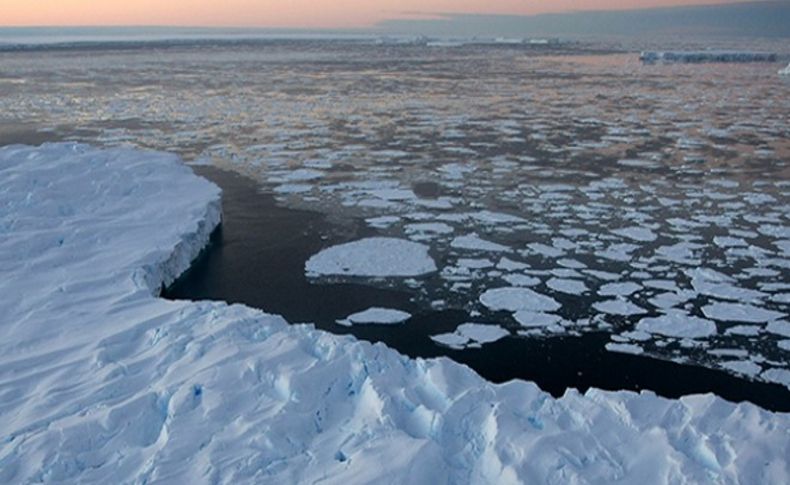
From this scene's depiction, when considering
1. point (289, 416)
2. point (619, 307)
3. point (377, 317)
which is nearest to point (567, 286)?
point (619, 307)

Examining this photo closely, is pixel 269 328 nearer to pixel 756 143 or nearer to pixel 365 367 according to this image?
pixel 365 367

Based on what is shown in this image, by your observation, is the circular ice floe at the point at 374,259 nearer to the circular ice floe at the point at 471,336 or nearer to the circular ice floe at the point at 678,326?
the circular ice floe at the point at 471,336

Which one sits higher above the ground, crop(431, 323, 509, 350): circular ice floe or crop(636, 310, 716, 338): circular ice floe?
crop(636, 310, 716, 338): circular ice floe

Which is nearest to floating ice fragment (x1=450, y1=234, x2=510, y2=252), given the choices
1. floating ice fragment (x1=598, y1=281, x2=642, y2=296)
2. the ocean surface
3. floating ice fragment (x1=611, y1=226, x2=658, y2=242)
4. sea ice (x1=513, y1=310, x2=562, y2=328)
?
the ocean surface

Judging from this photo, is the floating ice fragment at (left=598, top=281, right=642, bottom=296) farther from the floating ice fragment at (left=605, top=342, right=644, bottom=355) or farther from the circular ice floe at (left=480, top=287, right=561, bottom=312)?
the floating ice fragment at (left=605, top=342, right=644, bottom=355)

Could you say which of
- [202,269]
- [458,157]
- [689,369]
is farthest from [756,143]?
[202,269]

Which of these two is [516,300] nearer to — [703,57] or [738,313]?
[738,313]

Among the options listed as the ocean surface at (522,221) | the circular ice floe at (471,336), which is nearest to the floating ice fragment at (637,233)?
the ocean surface at (522,221)

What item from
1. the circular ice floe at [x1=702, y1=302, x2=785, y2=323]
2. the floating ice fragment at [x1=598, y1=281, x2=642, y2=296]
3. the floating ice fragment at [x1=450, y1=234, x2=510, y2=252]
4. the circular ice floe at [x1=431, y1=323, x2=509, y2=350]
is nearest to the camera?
the circular ice floe at [x1=431, y1=323, x2=509, y2=350]
